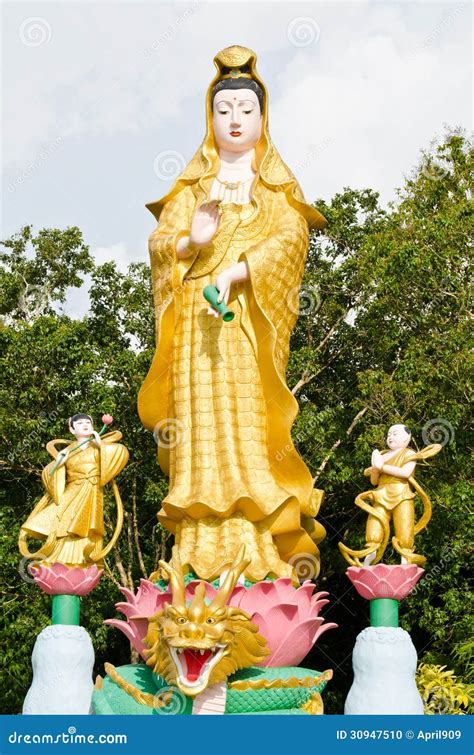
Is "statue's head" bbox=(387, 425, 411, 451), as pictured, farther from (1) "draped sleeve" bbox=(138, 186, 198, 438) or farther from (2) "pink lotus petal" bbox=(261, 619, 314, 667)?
(1) "draped sleeve" bbox=(138, 186, 198, 438)

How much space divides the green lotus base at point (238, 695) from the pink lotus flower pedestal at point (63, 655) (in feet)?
0.44

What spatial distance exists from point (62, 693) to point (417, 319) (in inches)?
246

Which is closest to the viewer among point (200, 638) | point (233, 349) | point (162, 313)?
point (200, 638)

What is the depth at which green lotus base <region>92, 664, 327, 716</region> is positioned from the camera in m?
6.99

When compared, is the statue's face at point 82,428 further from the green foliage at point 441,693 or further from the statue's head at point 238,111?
the green foliage at point 441,693

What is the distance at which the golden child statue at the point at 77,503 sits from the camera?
758cm

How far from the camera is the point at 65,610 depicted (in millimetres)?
7309

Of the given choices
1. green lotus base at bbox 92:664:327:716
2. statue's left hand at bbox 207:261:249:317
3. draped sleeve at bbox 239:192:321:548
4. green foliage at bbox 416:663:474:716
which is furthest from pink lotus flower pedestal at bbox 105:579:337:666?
statue's left hand at bbox 207:261:249:317

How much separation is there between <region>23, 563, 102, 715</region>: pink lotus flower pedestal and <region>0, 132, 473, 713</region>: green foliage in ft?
11.4

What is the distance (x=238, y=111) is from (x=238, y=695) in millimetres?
4461

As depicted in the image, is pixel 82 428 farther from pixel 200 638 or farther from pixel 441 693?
pixel 441 693

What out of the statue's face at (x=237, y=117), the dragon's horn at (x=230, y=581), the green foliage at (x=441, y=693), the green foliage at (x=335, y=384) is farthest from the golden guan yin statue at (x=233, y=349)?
the green foliage at (x=335, y=384)

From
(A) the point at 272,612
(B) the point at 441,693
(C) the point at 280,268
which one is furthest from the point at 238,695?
(C) the point at 280,268
